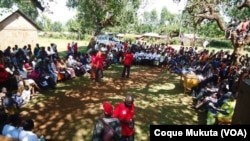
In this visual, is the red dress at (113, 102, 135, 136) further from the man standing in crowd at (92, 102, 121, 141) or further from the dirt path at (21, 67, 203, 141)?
the dirt path at (21, 67, 203, 141)

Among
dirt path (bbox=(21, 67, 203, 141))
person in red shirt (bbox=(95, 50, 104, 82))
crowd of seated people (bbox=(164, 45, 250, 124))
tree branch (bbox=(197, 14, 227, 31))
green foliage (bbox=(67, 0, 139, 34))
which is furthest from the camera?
green foliage (bbox=(67, 0, 139, 34))

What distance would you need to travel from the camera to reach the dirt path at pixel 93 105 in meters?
8.98

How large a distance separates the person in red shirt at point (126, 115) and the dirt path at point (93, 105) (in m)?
2.28

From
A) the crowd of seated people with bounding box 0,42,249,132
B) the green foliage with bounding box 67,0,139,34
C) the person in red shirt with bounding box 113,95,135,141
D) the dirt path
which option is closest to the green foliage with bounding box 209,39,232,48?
the green foliage with bounding box 67,0,139,34

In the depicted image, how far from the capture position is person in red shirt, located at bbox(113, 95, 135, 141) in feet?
20.5

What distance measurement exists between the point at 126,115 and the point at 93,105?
17.6 feet

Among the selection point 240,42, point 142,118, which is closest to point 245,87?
point 142,118

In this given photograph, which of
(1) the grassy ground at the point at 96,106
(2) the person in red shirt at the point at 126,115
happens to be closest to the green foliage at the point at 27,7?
(1) the grassy ground at the point at 96,106

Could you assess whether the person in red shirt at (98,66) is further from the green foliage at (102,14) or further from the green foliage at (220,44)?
the green foliage at (220,44)

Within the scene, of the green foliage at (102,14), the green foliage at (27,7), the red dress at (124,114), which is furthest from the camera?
the green foliage at (102,14)

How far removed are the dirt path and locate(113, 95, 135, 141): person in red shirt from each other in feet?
7.48

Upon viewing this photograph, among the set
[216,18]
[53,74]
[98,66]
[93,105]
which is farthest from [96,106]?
[216,18]

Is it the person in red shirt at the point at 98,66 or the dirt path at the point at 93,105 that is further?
the person in red shirt at the point at 98,66

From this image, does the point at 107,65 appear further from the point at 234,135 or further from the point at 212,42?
the point at 212,42
